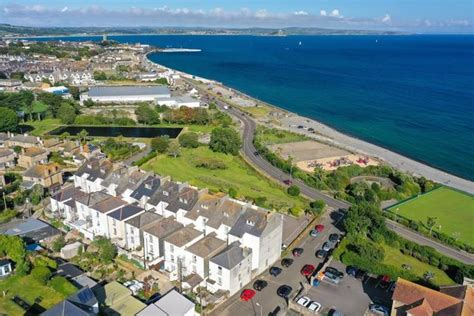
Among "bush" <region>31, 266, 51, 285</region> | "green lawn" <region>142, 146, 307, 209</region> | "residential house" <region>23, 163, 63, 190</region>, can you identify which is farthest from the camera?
"green lawn" <region>142, 146, 307, 209</region>

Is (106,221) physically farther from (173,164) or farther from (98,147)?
(98,147)

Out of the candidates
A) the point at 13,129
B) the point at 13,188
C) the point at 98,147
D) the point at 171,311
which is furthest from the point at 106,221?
the point at 13,129

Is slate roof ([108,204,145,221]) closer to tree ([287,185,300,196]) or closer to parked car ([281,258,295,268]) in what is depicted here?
parked car ([281,258,295,268])

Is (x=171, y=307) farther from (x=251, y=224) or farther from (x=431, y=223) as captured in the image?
(x=431, y=223)

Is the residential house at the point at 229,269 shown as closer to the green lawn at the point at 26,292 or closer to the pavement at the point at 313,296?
the pavement at the point at 313,296

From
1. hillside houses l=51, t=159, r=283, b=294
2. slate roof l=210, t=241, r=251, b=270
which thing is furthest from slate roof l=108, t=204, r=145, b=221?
slate roof l=210, t=241, r=251, b=270

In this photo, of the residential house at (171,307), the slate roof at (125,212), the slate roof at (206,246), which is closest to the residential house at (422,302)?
the slate roof at (206,246)
